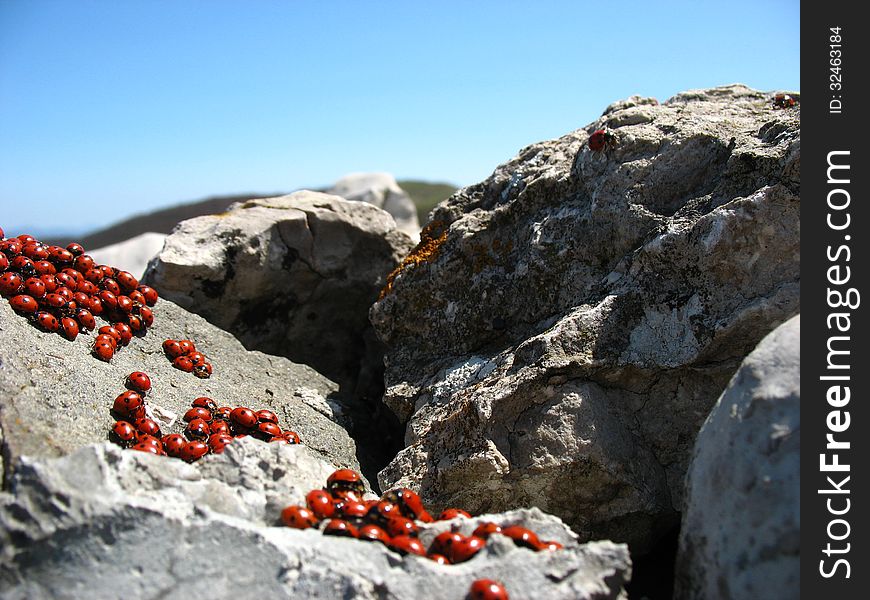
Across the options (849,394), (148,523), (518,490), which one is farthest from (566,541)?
(148,523)

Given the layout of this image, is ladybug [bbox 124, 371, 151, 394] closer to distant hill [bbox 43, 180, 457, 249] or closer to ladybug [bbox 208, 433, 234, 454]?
ladybug [bbox 208, 433, 234, 454]

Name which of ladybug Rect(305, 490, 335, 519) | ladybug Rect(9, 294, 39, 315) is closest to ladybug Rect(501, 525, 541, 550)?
ladybug Rect(305, 490, 335, 519)

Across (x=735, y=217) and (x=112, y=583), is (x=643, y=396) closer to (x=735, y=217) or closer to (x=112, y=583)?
(x=735, y=217)

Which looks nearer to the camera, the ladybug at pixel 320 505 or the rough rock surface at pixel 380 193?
the ladybug at pixel 320 505

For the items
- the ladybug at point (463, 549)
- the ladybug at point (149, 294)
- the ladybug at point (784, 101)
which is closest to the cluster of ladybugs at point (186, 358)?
the ladybug at point (149, 294)

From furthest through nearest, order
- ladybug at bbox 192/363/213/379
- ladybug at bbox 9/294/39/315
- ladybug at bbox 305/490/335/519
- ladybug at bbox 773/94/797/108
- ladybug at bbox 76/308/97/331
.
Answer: ladybug at bbox 192/363/213/379 → ladybug at bbox 773/94/797/108 → ladybug at bbox 76/308/97/331 → ladybug at bbox 9/294/39/315 → ladybug at bbox 305/490/335/519

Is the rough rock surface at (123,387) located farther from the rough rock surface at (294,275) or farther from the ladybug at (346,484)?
the ladybug at (346,484)
